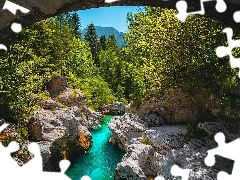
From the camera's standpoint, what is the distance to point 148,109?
15258mm

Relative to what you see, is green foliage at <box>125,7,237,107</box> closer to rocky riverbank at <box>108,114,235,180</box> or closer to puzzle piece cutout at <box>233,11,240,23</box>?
rocky riverbank at <box>108,114,235,180</box>

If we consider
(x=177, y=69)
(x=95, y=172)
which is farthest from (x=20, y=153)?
(x=177, y=69)

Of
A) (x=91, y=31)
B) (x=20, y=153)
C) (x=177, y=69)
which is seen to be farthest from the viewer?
(x=91, y=31)

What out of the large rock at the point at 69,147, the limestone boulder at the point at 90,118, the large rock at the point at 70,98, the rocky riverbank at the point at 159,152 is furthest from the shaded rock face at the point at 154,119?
the limestone boulder at the point at 90,118

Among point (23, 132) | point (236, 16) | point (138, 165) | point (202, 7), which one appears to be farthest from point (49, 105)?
point (236, 16)

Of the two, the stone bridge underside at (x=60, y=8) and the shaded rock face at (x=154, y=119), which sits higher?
the stone bridge underside at (x=60, y=8)

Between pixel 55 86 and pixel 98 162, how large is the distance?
664cm

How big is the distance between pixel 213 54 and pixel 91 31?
1701 inches

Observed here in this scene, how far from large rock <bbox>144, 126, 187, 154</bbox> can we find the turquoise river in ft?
8.60

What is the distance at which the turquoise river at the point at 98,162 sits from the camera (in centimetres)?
1466

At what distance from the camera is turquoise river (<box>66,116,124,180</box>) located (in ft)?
48.1

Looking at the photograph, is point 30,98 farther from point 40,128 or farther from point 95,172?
point 95,172

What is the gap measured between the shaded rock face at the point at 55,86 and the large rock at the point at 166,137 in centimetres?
900

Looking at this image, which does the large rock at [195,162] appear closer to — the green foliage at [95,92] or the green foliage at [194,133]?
the green foliage at [194,133]
